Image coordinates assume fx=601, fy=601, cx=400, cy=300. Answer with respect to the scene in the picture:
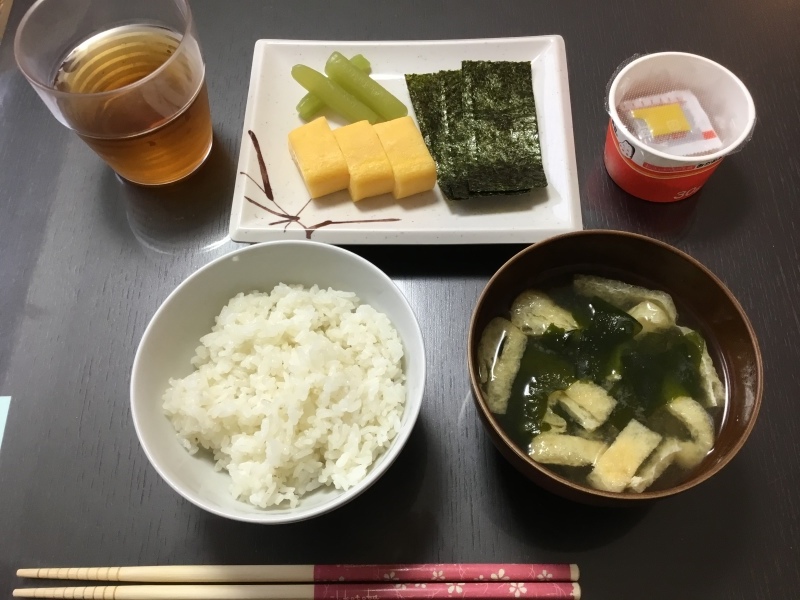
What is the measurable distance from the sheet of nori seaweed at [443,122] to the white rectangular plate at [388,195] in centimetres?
5

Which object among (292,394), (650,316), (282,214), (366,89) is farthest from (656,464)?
(366,89)

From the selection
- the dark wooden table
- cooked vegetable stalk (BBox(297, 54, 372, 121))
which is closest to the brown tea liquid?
the dark wooden table

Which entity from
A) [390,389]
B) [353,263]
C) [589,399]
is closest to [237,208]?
[353,263]

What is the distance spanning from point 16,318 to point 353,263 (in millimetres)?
946

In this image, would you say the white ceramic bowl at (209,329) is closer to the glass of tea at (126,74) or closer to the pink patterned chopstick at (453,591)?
the pink patterned chopstick at (453,591)

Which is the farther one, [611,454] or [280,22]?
[280,22]

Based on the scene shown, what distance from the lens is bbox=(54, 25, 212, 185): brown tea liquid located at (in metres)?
1.44

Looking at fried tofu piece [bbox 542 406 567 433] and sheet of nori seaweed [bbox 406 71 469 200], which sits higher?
sheet of nori seaweed [bbox 406 71 469 200]

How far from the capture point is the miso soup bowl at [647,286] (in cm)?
105

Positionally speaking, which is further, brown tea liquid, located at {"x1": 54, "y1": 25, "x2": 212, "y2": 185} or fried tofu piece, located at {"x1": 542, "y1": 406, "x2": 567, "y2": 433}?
brown tea liquid, located at {"x1": 54, "y1": 25, "x2": 212, "y2": 185}

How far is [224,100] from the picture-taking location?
1.87 metres

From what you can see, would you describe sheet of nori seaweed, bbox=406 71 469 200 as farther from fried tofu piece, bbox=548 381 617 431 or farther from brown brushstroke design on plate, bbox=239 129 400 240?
fried tofu piece, bbox=548 381 617 431

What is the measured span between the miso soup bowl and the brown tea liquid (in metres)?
0.92

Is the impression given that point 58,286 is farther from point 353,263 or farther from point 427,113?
point 427,113
